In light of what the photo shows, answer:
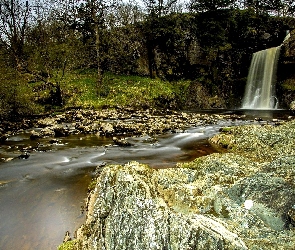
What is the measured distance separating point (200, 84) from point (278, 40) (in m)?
10.1

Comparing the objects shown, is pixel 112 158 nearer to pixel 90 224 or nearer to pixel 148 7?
pixel 90 224

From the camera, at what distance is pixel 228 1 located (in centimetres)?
3109

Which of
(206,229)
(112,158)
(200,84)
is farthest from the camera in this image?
(200,84)

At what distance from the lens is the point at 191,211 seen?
3.58 metres

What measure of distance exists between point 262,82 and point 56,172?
25287mm

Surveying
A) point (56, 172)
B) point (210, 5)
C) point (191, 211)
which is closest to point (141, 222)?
point (191, 211)

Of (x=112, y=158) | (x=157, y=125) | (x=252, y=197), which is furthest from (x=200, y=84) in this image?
(x=252, y=197)

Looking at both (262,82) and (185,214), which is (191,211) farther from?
(262,82)

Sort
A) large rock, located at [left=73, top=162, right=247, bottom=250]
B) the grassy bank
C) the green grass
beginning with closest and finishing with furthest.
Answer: large rock, located at [left=73, top=162, right=247, bottom=250] < the grassy bank < the green grass

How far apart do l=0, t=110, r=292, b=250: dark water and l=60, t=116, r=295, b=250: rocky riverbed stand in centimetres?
103

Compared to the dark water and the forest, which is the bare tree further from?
the dark water

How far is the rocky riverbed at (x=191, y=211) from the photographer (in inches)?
111

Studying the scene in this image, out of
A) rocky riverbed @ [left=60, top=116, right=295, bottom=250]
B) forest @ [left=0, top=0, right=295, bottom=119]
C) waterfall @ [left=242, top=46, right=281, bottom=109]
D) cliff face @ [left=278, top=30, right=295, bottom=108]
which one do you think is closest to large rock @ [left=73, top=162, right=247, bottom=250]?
rocky riverbed @ [left=60, top=116, right=295, bottom=250]

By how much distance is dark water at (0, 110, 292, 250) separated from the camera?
435 centimetres
